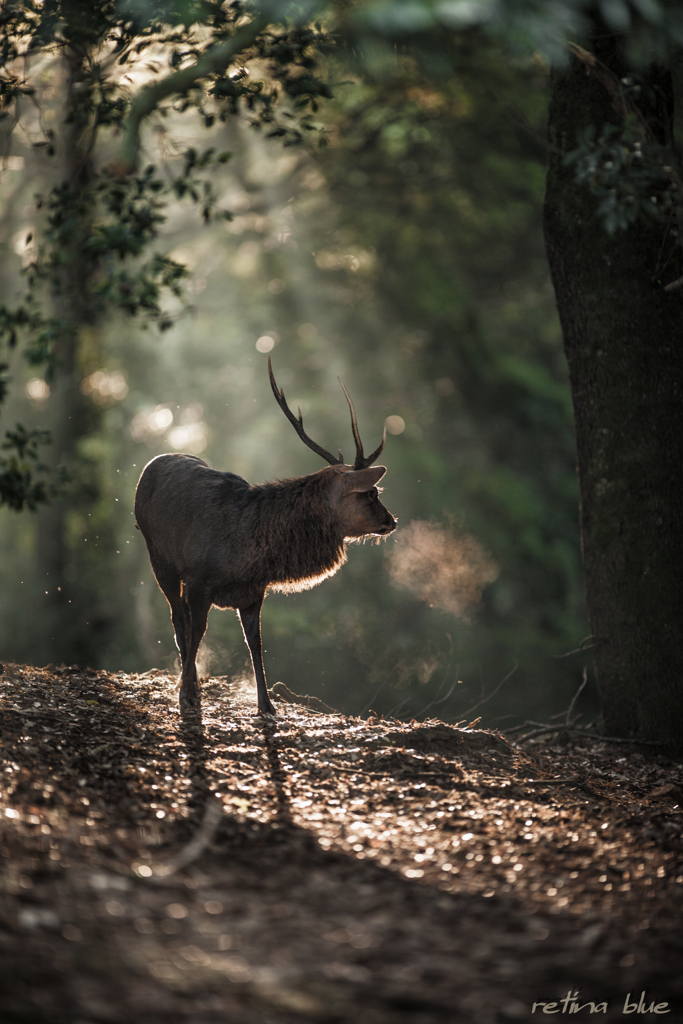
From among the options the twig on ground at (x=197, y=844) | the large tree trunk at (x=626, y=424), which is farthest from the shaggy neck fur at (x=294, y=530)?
the twig on ground at (x=197, y=844)

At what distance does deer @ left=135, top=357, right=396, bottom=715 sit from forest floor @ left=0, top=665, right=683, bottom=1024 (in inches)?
46.0

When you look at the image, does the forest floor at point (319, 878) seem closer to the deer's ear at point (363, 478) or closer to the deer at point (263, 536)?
the deer at point (263, 536)

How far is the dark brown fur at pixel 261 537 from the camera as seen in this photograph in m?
6.56

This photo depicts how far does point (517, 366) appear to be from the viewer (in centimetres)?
1959

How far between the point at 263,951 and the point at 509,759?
10.7 feet

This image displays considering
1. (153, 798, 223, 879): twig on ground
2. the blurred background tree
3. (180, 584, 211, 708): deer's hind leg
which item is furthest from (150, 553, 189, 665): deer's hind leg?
the blurred background tree

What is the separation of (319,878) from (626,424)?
14.7ft

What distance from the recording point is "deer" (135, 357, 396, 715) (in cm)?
655

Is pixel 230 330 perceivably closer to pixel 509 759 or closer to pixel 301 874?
pixel 509 759

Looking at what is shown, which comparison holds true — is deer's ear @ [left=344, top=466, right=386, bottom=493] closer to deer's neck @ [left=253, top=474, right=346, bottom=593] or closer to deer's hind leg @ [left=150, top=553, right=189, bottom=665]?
deer's neck @ [left=253, top=474, right=346, bottom=593]

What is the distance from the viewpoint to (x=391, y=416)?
69.9 feet

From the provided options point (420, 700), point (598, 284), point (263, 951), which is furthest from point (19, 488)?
point (420, 700)

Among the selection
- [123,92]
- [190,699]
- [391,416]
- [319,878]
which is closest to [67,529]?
[391,416]

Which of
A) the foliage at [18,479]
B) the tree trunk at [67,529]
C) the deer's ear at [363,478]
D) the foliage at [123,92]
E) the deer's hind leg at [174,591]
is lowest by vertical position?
the tree trunk at [67,529]
